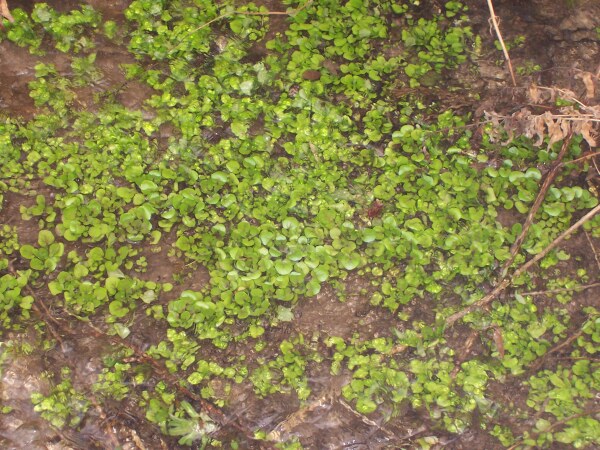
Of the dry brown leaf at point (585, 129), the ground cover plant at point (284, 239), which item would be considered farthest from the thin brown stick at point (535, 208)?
the dry brown leaf at point (585, 129)

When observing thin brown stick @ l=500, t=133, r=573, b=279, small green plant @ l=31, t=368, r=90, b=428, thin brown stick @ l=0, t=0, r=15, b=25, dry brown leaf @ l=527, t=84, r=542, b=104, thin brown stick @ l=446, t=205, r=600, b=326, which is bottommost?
small green plant @ l=31, t=368, r=90, b=428

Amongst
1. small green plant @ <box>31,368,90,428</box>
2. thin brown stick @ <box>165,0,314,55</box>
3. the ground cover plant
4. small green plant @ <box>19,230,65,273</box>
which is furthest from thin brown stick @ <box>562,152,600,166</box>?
small green plant @ <box>31,368,90,428</box>

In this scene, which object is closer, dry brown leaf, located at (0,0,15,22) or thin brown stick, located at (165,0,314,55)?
dry brown leaf, located at (0,0,15,22)

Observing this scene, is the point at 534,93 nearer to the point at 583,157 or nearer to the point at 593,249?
the point at 583,157

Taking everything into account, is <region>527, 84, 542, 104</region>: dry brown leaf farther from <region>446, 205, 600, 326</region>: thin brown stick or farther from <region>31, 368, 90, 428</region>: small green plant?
<region>31, 368, 90, 428</region>: small green plant

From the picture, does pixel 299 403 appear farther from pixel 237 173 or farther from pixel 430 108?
pixel 430 108

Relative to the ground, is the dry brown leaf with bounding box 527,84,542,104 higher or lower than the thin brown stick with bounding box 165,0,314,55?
lower

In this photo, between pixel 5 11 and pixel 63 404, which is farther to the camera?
pixel 5 11

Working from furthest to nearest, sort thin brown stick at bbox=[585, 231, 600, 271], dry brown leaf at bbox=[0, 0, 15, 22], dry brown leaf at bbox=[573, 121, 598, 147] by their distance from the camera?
thin brown stick at bbox=[585, 231, 600, 271] → dry brown leaf at bbox=[0, 0, 15, 22] → dry brown leaf at bbox=[573, 121, 598, 147]

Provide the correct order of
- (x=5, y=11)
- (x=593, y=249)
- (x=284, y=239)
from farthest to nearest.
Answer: (x=593, y=249), (x=284, y=239), (x=5, y=11)

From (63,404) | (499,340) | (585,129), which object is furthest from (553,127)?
(63,404)
